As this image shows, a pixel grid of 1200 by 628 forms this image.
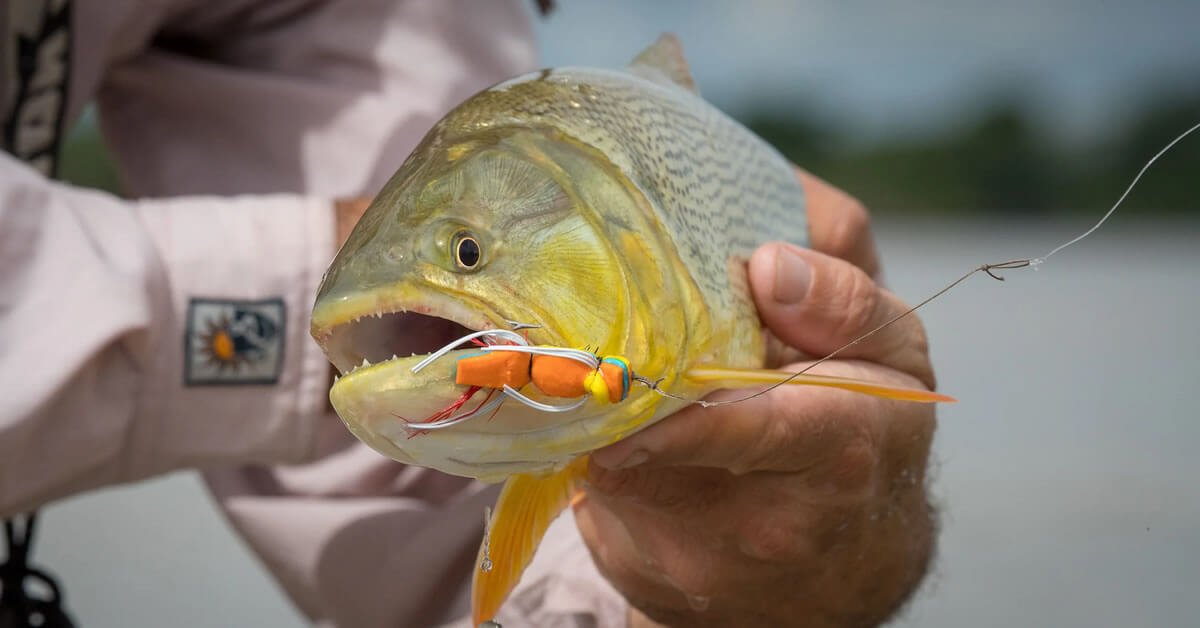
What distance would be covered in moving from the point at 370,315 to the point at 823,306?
28 centimetres

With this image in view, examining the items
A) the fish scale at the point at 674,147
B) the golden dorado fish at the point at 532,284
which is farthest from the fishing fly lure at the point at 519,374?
the fish scale at the point at 674,147

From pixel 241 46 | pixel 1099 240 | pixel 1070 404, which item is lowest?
pixel 1099 240

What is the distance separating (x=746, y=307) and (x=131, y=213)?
459mm

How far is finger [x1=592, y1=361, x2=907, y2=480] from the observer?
532 millimetres

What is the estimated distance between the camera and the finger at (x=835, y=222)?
787 mm

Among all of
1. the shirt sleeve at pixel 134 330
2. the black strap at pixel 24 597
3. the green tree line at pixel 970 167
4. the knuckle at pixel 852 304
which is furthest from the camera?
the green tree line at pixel 970 167

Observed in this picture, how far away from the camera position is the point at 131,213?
816mm

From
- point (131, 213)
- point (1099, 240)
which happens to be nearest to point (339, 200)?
point (131, 213)

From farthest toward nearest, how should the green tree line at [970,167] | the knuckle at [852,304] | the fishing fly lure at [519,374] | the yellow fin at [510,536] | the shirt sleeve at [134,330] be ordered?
the green tree line at [970,167], the shirt sleeve at [134,330], the knuckle at [852,304], the yellow fin at [510,536], the fishing fly lure at [519,374]

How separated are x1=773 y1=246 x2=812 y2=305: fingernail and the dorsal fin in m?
0.14

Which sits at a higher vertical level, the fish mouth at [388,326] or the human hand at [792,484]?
the fish mouth at [388,326]

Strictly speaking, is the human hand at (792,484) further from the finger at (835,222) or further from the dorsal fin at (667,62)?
the dorsal fin at (667,62)

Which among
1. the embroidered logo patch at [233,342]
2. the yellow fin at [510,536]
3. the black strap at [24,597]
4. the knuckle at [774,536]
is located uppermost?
the yellow fin at [510,536]

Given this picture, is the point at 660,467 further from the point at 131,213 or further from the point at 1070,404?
the point at 1070,404
